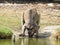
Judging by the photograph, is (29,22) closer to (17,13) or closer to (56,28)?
(56,28)

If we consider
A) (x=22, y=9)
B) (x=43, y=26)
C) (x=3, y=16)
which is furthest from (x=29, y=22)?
(x=22, y=9)

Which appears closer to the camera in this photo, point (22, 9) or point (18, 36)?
point (18, 36)

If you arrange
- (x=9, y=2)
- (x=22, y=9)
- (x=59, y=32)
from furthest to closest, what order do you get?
(x=9, y=2)
(x=22, y=9)
(x=59, y=32)

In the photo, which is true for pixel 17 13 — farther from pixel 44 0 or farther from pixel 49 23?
pixel 44 0

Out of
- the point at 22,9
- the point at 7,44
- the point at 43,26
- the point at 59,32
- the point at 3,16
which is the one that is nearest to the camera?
the point at 7,44

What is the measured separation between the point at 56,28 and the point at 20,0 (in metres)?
13.3

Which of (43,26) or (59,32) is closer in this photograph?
(59,32)

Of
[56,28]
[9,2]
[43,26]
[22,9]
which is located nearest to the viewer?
[56,28]

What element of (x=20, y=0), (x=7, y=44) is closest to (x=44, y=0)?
(x=20, y=0)

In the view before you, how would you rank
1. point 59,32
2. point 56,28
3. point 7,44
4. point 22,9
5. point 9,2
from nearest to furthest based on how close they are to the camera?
1. point 7,44
2. point 59,32
3. point 56,28
4. point 22,9
5. point 9,2

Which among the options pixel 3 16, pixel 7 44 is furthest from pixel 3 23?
pixel 7 44

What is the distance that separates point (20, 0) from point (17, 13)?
6.05 m

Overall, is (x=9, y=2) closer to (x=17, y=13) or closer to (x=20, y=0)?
(x=20, y=0)

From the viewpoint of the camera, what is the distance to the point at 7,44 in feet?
80.4
